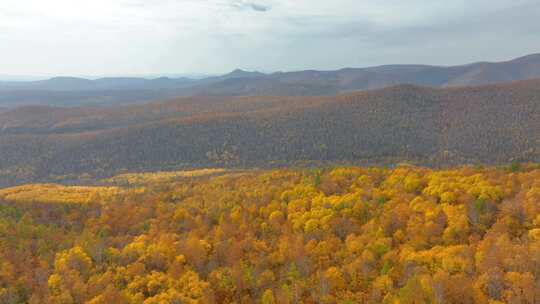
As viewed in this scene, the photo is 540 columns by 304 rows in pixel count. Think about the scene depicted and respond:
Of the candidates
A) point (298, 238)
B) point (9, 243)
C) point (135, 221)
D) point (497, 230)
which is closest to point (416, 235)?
point (497, 230)

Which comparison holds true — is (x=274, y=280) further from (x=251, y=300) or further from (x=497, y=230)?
(x=497, y=230)

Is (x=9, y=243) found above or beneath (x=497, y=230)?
beneath

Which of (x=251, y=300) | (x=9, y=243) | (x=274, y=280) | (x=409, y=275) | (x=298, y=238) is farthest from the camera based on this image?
(x=9, y=243)

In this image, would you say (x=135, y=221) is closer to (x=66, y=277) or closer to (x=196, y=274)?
(x=66, y=277)

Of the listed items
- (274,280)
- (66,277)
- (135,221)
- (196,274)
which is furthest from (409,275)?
(135,221)

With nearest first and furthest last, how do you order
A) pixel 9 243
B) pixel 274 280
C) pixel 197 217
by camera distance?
pixel 274 280 → pixel 9 243 → pixel 197 217

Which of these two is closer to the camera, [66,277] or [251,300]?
[251,300]
